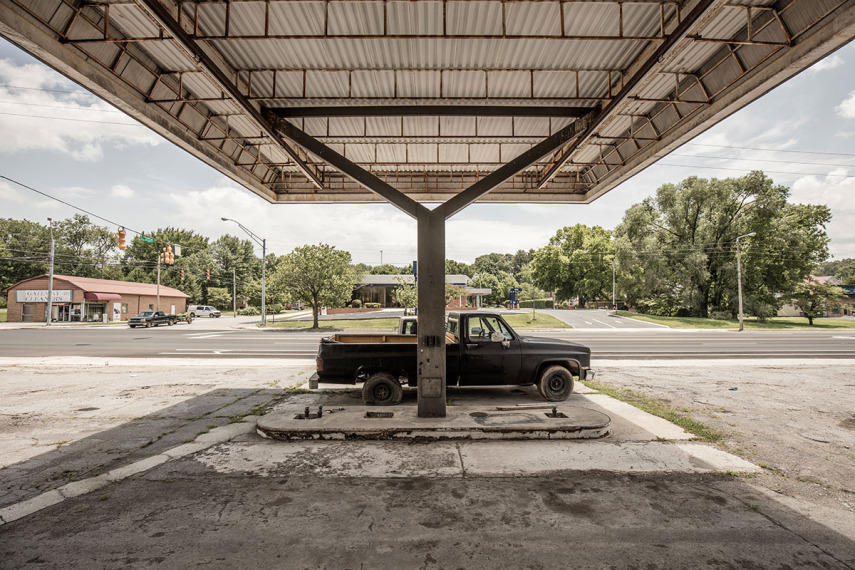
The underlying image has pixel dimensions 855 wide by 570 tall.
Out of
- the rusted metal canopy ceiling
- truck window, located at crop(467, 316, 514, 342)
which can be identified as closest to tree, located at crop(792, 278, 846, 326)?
the rusted metal canopy ceiling

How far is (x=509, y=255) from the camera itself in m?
145

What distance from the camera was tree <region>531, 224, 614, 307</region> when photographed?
208 ft

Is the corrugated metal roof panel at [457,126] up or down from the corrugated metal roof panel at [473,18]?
down

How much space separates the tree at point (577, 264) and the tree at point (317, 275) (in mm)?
46030

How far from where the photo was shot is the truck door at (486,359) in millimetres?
7910

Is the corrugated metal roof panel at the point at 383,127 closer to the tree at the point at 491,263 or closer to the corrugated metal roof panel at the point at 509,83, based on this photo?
the corrugated metal roof panel at the point at 509,83

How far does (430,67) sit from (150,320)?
3865 centimetres

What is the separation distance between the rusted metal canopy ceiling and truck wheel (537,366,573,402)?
156 inches

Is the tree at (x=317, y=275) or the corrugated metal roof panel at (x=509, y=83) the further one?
the tree at (x=317, y=275)

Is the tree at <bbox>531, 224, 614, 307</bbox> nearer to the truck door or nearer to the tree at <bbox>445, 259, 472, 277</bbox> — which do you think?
the tree at <bbox>445, 259, 472, 277</bbox>

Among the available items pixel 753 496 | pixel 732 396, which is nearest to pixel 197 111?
pixel 753 496

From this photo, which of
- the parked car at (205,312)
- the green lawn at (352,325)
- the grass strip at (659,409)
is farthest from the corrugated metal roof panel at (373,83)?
the parked car at (205,312)

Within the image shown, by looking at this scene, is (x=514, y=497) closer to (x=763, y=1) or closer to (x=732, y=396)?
(x=763, y=1)

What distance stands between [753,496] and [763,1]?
5726 millimetres
